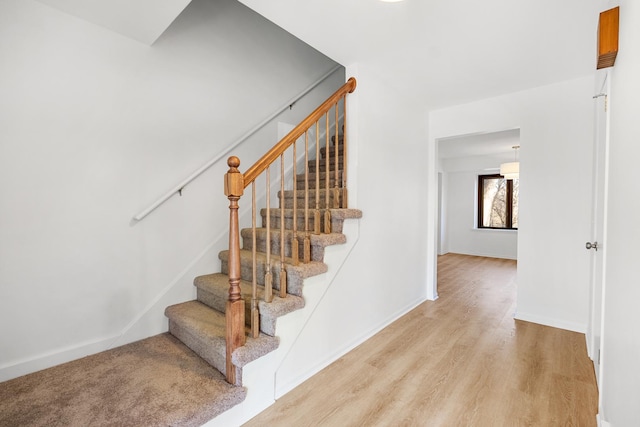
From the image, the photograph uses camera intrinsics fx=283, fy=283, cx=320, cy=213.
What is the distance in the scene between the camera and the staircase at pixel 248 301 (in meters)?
1.70

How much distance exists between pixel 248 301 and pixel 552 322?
10.0 feet

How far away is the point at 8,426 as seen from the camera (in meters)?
1.35

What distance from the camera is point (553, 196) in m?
2.89

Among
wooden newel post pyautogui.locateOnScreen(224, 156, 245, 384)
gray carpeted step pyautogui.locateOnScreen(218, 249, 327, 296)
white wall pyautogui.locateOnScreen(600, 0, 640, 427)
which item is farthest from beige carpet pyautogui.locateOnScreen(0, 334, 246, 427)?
white wall pyautogui.locateOnScreen(600, 0, 640, 427)

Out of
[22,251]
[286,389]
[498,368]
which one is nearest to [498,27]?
[498,368]

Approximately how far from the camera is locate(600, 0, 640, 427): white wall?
3.14ft

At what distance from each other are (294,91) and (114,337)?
2.94m

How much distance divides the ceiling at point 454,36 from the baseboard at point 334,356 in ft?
7.94

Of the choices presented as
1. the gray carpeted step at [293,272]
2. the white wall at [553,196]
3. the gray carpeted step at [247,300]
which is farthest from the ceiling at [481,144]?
the gray carpeted step at [247,300]

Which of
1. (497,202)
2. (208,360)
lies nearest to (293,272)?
(208,360)

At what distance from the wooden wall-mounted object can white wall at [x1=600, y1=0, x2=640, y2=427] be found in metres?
0.04

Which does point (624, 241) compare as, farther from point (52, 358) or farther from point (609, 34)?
point (52, 358)

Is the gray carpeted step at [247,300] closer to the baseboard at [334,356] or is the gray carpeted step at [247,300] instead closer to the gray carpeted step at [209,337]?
the gray carpeted step at [209,337]

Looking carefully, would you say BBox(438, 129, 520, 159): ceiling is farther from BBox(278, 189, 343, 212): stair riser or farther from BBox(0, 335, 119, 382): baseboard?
BBox(0, 335, 119, 382): baseboard
